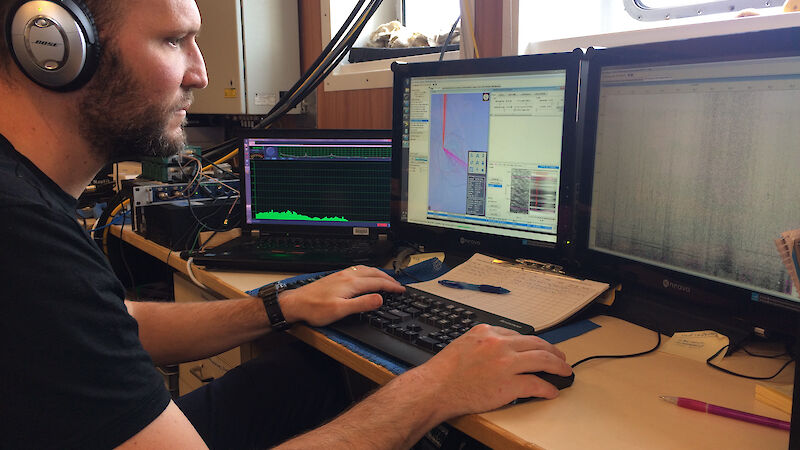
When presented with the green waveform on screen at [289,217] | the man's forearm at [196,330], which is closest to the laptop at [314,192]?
the green waveform on screen at [289,217]

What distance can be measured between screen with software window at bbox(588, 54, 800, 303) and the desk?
0.44 feet

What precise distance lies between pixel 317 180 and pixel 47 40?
79 centimetres

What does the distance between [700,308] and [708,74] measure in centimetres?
33

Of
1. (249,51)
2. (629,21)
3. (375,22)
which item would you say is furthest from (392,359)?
(249,51)

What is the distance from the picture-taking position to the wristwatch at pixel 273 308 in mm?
1039

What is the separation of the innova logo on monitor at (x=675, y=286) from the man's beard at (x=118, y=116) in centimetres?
77

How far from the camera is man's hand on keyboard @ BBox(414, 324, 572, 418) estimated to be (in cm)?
70

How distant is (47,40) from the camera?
2.27ft

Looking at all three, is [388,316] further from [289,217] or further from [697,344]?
[289,217]

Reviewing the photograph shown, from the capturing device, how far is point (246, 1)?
2389mm

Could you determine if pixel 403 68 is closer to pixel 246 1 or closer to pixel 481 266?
pixel 481 266

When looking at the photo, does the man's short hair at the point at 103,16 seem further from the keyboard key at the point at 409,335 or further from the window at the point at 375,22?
the window at the point at 375,22

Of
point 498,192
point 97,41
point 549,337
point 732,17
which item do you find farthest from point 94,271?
point 732,17

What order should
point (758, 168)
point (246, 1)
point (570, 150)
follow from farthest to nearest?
point (246, 1), point (570, 150), point (758, 168)
